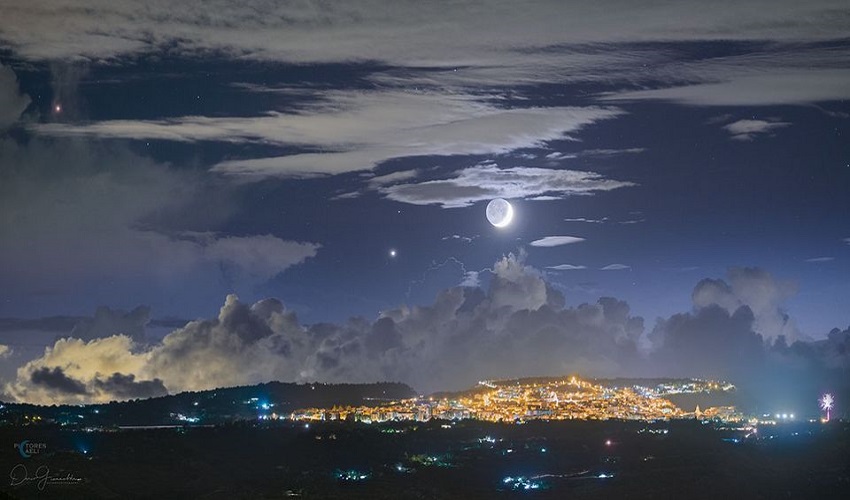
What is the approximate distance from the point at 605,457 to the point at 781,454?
35.5 metres

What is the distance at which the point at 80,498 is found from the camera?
116 metres

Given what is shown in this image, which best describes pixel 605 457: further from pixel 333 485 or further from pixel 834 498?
pixel 333 485

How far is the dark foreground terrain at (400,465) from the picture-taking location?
5182 inches

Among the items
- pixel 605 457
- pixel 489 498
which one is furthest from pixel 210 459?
pixel 605 457
